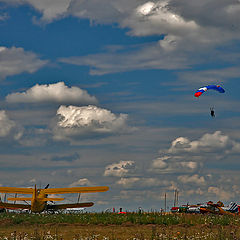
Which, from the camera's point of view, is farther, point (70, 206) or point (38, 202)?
point (70, 206)

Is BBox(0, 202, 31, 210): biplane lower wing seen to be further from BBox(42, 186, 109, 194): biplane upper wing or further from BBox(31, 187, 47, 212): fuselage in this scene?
BBox(42, 186, 109, 194): biplane upper wing

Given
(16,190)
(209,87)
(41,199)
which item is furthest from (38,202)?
(209,87)

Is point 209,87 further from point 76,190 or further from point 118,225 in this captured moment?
point 118,225

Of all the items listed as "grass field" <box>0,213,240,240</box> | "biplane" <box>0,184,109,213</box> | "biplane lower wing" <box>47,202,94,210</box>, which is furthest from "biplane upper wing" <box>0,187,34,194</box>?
"grass field" <box>0,213,240,240</box>

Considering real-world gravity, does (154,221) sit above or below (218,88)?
below

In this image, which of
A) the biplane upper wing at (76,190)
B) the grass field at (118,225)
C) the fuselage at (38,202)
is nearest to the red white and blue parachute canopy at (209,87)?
the biplane upper wing at (76,190)

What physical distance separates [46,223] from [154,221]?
7781 mm

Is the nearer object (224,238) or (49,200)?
(224,238)

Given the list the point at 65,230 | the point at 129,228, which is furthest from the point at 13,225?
the point at 129,228

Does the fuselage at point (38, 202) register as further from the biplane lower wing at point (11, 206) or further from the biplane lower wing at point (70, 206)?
the biplane lower wing at point (70, 206)

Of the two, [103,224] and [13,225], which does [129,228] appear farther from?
[13,225]

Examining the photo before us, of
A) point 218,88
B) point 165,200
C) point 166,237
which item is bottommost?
point 166,237

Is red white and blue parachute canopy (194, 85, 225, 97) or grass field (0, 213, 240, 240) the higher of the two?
red white and blue parachute canopy (194, 85, 225, 97)

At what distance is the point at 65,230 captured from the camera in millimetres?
27875
